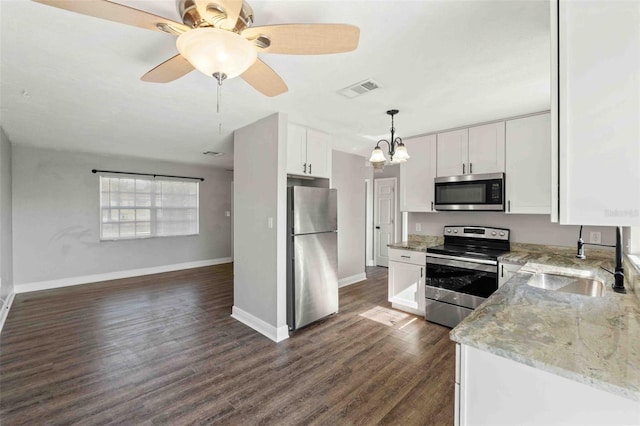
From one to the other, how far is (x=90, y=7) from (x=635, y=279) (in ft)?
9.80

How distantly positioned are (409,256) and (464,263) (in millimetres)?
675

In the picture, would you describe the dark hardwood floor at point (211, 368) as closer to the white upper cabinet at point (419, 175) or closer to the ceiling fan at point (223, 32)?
the white upper cabinet at point (419, 175)

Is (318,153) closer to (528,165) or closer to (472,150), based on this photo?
(472,150)

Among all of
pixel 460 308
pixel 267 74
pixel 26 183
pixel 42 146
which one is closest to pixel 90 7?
pixel 267 74

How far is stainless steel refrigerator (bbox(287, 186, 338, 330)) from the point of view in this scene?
3.04 meters

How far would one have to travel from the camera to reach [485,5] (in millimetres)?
1377

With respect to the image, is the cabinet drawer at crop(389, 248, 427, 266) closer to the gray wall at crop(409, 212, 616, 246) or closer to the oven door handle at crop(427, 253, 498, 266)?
the oven door handle at crop(427, 253, 498, 266)

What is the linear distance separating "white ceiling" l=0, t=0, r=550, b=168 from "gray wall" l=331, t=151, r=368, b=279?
3.92 ft

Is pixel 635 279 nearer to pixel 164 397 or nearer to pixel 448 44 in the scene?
pixel 448 44

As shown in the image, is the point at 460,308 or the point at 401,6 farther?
the point at 460,308

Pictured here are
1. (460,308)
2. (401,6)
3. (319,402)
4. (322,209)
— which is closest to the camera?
(401,6)

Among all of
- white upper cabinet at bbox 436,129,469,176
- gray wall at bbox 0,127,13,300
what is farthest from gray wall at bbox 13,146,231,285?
white upper cabinet at bbox 436,129,469,176

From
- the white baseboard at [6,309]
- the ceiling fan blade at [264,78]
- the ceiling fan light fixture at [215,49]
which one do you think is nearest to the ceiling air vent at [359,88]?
the ceiling fan blade at [264,78]

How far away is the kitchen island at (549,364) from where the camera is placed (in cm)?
85
